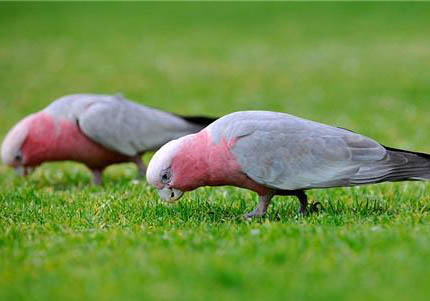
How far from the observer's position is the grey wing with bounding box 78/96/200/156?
26.1 ft

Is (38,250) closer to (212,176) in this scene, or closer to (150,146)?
(212,176)

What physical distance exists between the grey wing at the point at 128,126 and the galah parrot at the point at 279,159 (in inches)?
97.3

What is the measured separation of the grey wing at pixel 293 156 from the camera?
5.46 meters

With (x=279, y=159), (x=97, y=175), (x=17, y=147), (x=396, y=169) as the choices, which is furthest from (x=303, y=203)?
(x=17, y=147)

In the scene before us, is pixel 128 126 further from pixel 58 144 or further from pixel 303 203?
pixel 303 203

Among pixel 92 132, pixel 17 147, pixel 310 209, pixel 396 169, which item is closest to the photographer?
pixel 396 169

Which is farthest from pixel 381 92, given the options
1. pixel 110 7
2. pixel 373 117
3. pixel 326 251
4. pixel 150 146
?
pixel 110 7

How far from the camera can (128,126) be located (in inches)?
319

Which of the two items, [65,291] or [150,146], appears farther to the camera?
[150,146]

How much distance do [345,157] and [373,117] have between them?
24.7 feet

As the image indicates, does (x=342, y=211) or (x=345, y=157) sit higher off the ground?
(x=345, y=157)

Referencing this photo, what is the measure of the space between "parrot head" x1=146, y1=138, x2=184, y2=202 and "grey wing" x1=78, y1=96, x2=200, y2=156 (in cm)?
243

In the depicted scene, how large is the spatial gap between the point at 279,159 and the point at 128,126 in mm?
3050

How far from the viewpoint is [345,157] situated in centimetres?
548
